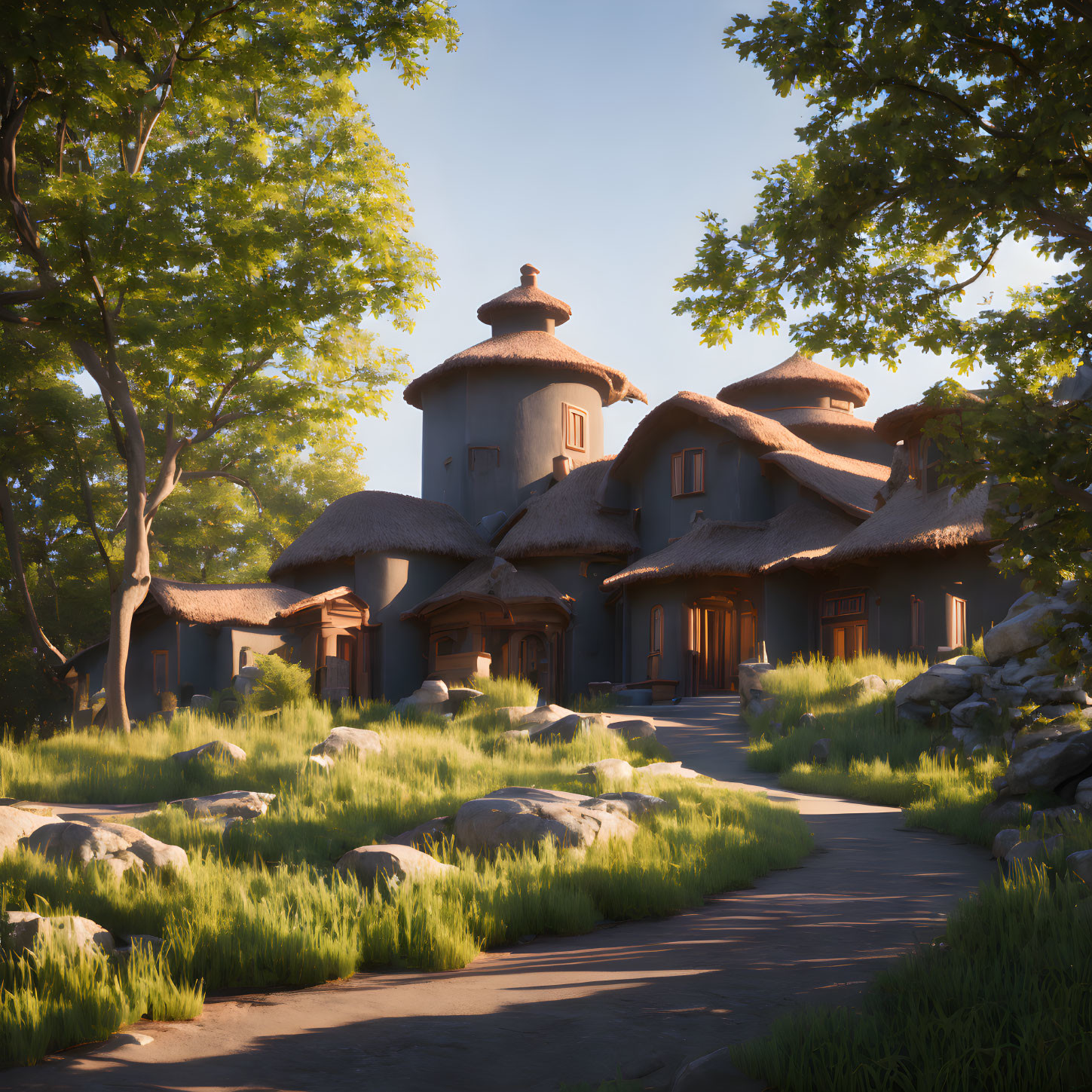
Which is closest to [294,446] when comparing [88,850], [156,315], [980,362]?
[156,315]

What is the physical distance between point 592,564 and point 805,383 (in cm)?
1078

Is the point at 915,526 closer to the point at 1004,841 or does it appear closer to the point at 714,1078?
the point at 1004,841

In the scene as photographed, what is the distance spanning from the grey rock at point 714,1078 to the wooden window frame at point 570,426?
29.2 m

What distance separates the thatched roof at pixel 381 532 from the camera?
28.4m

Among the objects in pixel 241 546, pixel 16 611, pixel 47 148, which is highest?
pixel 47 148

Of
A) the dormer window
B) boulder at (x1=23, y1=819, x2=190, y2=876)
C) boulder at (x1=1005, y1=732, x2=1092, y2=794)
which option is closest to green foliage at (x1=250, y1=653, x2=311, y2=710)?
boulder at (x1=23, y1=819, x2=190, y2=876)

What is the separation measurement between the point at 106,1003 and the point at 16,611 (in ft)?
91.0

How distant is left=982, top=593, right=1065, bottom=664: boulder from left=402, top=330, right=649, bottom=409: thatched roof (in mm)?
19224

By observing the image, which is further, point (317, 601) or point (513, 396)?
point (513, 396)

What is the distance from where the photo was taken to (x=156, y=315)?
Result: 15.9 m

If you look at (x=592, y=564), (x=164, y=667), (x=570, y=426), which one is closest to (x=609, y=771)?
(x=592, y=564)

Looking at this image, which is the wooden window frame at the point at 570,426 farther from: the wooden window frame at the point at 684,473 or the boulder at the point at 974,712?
the boulder at the point at 974,712

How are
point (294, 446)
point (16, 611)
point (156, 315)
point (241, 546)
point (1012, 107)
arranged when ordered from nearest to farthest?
point (1012, 107)
point (156, 315)
point (294, 446)
point (16, 611)
point (241, 546)

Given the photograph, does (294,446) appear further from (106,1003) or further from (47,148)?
(106,1003)
